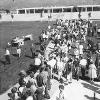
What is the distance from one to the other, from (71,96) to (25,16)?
49657mm

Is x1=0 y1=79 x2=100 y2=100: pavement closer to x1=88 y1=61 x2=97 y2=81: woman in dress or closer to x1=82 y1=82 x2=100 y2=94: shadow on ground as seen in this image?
x1=82 y1=82 x2=100 y2=94: shadow on ground

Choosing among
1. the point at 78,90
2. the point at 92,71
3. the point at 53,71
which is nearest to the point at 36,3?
the point at 53,71

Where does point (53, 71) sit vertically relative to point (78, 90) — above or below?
above

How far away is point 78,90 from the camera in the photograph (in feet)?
59.4

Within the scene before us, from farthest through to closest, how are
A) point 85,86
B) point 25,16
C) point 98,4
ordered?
1. point 98,4
2. point 25,16
3. point 85,86

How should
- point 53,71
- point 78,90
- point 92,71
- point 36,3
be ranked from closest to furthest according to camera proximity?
point 78,90 < point 92,71 < point 53,71 < point 36,3

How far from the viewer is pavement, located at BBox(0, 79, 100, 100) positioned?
17078mm

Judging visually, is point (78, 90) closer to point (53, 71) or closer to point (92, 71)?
point (92, 71)

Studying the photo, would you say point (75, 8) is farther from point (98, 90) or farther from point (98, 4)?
point (98, 90)

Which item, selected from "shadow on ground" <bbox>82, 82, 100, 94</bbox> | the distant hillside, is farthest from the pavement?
the distant hillside

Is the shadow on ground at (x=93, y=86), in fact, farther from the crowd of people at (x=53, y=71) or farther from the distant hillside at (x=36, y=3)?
the distant hillside at (x=36, y=3)

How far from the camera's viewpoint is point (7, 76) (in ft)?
75.9

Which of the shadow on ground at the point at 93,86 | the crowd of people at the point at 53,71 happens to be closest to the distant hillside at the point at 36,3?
the crowd of people at the point at 53,71

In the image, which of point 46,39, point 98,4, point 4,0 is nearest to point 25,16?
point 98,4
